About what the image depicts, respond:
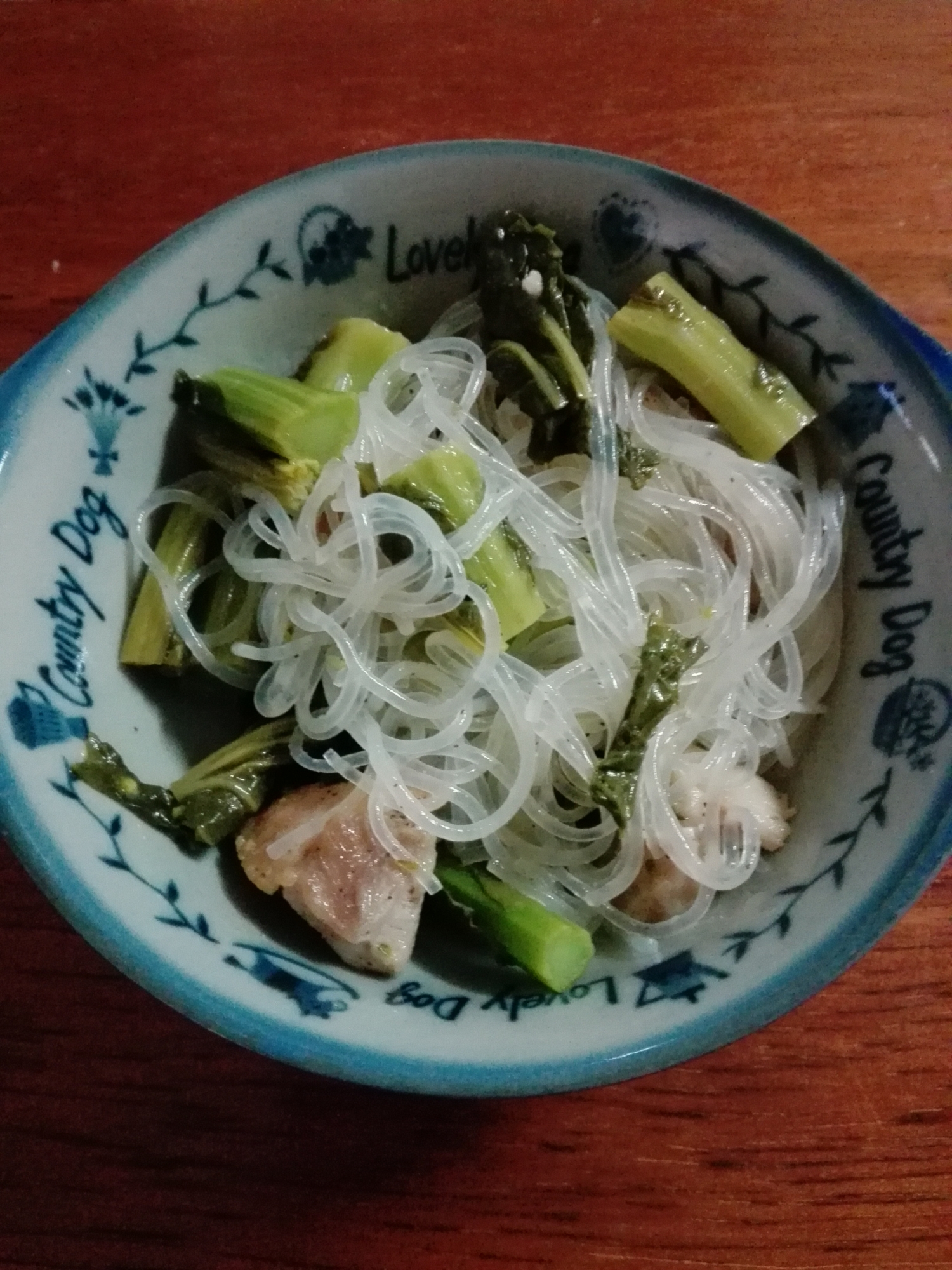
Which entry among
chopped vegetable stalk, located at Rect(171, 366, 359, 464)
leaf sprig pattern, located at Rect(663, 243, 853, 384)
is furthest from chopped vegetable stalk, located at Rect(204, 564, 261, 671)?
leaf sprig pattern, located at Rect(663, 243, 853, 384)

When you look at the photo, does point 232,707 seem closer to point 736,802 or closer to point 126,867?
point 126,867

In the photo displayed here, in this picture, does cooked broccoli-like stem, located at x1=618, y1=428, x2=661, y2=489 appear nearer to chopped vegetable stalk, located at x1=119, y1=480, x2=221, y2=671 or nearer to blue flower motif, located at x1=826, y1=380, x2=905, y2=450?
blue flower motif, located at x1=826, y1=380, x2=905, y2=450

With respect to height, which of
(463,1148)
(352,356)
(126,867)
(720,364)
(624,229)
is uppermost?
(624,229)

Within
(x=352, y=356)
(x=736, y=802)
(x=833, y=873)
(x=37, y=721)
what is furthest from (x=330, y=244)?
(x=833, y=873)

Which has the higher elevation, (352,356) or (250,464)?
(352,356)

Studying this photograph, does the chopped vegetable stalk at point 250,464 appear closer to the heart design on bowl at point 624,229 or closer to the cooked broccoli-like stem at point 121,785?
the cooked broccoli-like stem at point 121,785

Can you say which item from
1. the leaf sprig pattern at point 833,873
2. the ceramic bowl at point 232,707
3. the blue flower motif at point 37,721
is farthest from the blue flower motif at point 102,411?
the leaf sprig pattern at point 833,873
